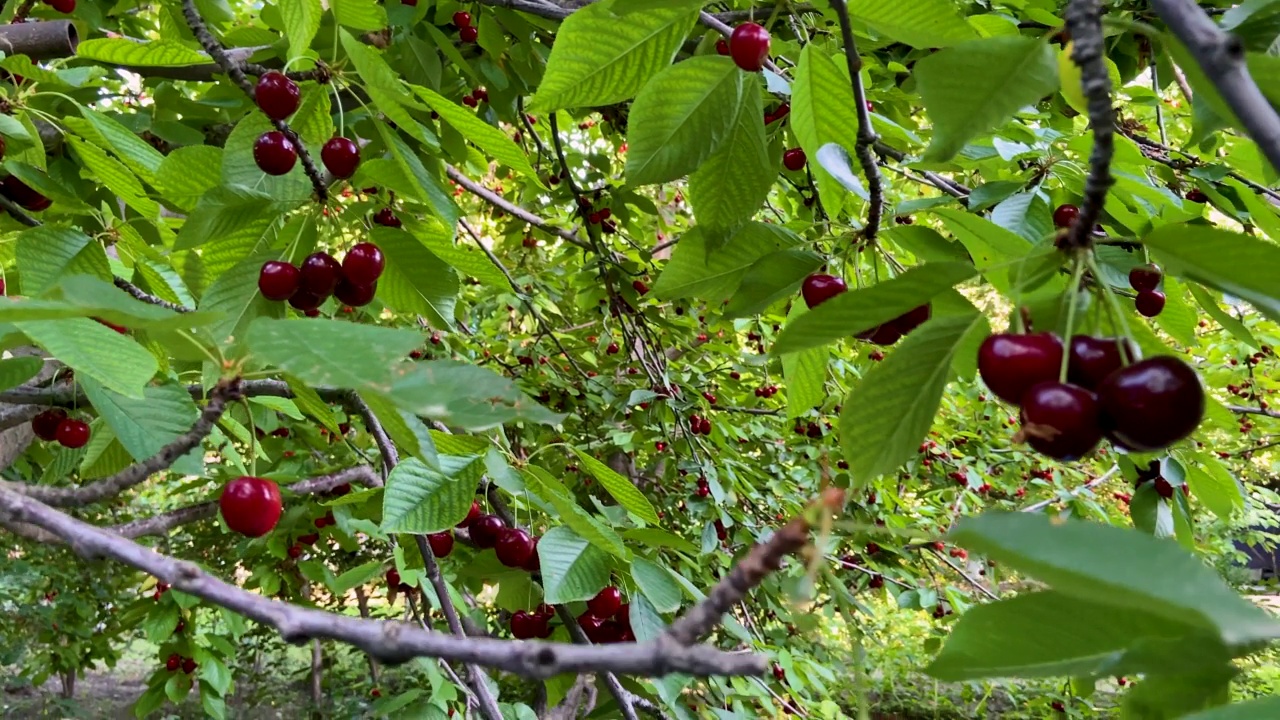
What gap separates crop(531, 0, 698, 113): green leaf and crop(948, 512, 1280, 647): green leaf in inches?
33.3

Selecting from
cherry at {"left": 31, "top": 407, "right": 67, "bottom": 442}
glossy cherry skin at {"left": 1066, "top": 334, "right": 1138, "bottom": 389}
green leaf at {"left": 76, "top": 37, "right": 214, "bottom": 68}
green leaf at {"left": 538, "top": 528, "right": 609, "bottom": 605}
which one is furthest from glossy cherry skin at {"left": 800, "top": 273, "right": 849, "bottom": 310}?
cherry at {"left": 31, "top": 407, "right": 67, "bottom": 442}

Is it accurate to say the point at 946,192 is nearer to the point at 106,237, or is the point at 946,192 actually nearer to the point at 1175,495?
the point at 1175,495

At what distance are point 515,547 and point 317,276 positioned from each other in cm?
65

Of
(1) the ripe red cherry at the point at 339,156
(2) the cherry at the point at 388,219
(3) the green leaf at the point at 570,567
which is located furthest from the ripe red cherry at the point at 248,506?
(2) the cherry at the point at 388,219

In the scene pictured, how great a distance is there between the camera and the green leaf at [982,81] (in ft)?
2.42

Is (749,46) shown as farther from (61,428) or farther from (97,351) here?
(61,428)

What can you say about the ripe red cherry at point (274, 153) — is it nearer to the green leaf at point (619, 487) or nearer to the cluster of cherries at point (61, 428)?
the green leaf at point (619, 487)

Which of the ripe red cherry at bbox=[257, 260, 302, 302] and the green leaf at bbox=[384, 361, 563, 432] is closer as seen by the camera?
the green leaf at bbox=[384, 361, 563, 432]

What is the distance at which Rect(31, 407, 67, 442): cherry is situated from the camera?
201 centimetres

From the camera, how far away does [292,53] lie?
118 centimetres

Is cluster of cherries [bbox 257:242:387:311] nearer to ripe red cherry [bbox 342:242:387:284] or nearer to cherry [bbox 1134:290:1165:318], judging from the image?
ripe red cherry [bbox 342:242:387:284]

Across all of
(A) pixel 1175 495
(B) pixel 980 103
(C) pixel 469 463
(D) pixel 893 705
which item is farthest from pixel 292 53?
(D) pixel 893 705

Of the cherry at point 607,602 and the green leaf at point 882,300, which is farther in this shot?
the cherry at point 607,602

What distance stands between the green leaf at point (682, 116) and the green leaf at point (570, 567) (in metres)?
0.63
